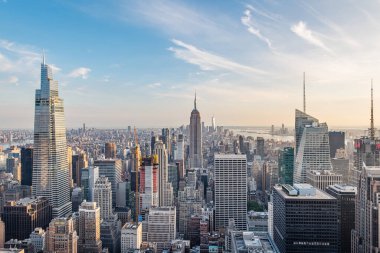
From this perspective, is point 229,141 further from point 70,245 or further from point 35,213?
point 70,245

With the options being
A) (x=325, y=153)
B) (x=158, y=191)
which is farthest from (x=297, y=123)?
(x=158, y=191)

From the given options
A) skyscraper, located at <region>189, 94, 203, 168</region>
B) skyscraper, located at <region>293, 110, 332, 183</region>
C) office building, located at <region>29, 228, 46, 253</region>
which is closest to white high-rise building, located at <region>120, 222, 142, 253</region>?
office building, located at <region>29, 228, 46, 253</region>

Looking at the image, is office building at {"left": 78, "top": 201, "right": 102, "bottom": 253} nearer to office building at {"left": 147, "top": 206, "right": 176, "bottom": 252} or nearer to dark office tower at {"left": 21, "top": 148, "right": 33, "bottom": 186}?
office building at {"left": 147, "top": 206, "right": 176, "bottom": 252}

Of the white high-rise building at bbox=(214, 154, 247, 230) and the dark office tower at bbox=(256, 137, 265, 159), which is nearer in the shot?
the white high-rise building at bbox=(214, 154, 247, 230)

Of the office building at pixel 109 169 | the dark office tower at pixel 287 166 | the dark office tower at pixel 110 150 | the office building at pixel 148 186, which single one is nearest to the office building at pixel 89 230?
the office building at pixel 148 186

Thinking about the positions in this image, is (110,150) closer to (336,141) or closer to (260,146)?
(260,146)

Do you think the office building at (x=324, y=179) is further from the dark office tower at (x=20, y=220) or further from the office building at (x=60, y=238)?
the dark office tower at (x=20, y=220)
